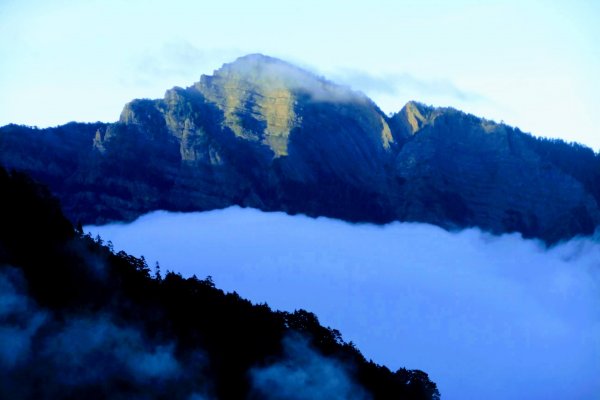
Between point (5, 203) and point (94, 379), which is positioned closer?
point (94, 379)

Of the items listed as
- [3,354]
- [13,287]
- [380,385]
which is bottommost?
[3,354]

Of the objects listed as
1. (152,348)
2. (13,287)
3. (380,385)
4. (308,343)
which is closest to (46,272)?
(13,287)

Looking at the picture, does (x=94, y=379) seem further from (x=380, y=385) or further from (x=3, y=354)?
(x=380, y=385)

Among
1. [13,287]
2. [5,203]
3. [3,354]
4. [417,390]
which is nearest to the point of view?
[3,354]

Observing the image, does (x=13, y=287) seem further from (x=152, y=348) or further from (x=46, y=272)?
(x=152, y=348)

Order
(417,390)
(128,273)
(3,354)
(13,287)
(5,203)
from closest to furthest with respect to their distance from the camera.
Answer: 1. (3,354)
2. (13,287)
3. (5,203)
4. (128,273)
5. (417,390)

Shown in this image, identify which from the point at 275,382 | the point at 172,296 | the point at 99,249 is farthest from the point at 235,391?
the point at 99,249

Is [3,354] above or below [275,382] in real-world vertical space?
below
